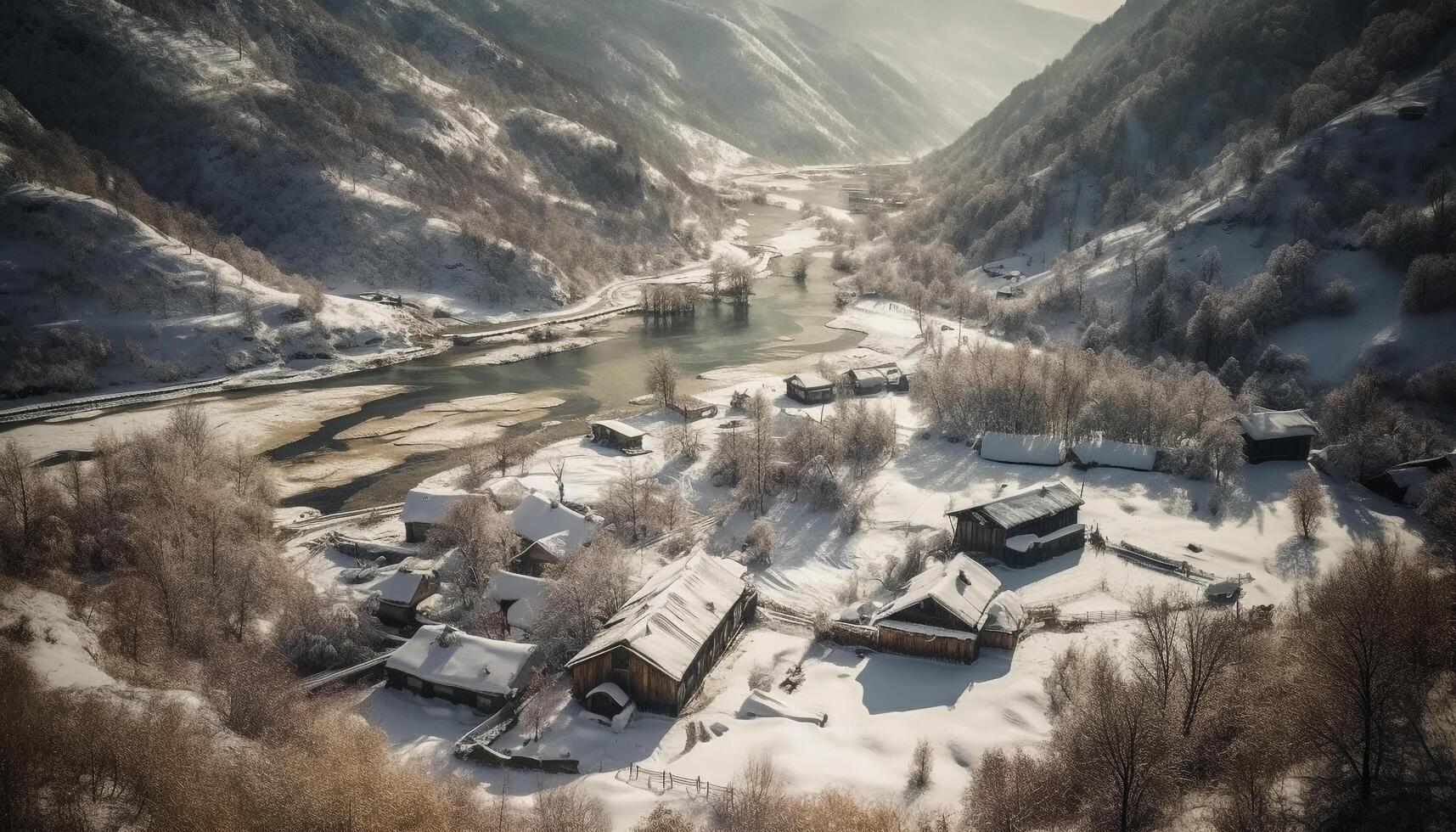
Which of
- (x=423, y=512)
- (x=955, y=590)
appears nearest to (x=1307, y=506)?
(x=955, y=590)

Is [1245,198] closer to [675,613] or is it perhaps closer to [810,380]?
[810,380]

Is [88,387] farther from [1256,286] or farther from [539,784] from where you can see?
[1256,286]

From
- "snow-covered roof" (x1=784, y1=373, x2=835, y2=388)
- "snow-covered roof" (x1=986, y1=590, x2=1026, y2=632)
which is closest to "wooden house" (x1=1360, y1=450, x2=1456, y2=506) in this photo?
"snow-covered roof" (x1=986, y1=590, x2=1026, y2=632)

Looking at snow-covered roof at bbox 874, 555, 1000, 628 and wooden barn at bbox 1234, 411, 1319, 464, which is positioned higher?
wooden barn at bbox 1234, 411, 1319, 464

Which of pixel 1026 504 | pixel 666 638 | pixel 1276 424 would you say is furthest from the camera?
pixel 1276 424

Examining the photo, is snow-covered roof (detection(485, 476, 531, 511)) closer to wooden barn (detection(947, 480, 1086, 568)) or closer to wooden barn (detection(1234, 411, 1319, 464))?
wooden barn (detection(947, 480, 1086, 568))

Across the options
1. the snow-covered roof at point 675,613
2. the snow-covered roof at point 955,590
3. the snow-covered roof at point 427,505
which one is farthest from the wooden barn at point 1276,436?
the snow-covered roof at point 427,505

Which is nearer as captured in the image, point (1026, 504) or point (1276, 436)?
point (1026, 504)
